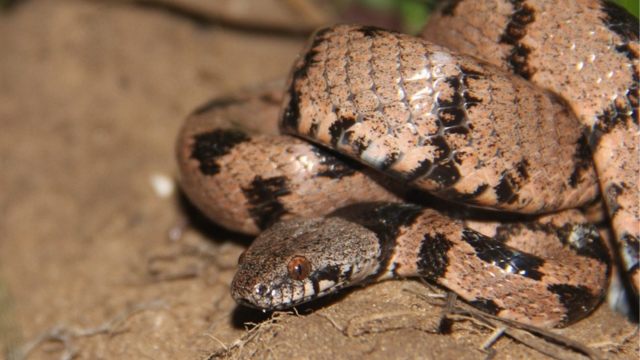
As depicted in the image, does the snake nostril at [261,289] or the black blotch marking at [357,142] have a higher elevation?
the black blotch marking at [357,142]

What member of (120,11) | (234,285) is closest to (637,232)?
(234,285)

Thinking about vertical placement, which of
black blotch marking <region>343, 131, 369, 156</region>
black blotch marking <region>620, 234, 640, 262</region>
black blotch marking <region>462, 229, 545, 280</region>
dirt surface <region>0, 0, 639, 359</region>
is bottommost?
dirt surface <region>0, 0, 639, 359</region>

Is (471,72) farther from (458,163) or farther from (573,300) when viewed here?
(573,300)

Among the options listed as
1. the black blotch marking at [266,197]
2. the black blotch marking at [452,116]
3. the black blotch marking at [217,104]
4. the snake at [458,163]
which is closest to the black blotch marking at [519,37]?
the snake at [458,163]

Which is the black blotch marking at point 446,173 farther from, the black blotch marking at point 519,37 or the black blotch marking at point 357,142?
the black blotch marking at point 519,37

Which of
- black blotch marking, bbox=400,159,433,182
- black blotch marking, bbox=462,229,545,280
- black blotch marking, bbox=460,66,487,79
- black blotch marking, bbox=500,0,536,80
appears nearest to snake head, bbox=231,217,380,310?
black blotch marking, bbox=400,159,433,182

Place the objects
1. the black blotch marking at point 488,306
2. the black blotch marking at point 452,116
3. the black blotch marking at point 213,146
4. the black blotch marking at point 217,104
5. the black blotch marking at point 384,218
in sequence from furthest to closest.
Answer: the black blotch marking at point 217,104, the black blotch marking at point 213,146, the black blotch marking at point 384,218, the black blotch marking at point 488,306, the black blotch marking at point 452,116

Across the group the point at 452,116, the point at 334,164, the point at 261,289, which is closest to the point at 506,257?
the point at 452,116

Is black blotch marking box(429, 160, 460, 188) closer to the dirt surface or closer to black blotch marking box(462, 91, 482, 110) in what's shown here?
black blotch marking box(462, 91, 482, 110)
